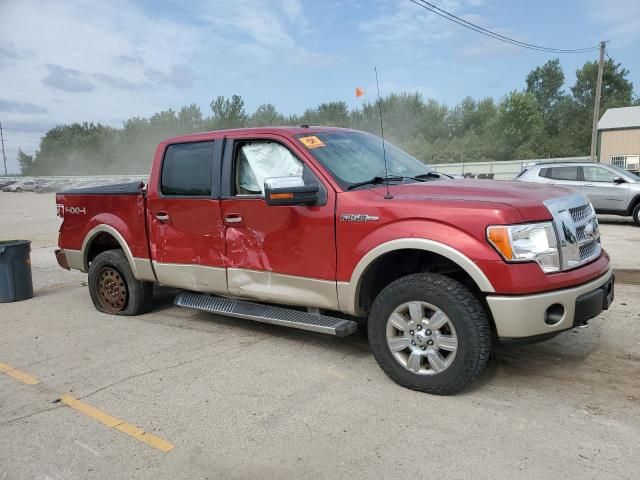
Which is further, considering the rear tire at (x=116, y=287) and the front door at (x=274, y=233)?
the rear tire at (x=116, y=287)

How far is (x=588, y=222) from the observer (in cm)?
409

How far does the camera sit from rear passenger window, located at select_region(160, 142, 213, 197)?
5.23 m

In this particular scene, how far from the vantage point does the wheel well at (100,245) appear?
6400 millimetres

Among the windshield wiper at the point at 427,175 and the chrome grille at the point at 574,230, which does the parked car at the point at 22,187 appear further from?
the chrome grille at the point at 574,230

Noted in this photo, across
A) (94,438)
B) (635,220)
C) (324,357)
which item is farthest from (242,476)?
(635,220)

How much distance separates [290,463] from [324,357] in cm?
168

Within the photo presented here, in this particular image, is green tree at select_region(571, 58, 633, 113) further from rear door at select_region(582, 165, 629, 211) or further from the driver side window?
the driver side window

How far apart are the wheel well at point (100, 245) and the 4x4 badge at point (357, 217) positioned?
3.30m

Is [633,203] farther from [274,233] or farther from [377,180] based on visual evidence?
[274,233]

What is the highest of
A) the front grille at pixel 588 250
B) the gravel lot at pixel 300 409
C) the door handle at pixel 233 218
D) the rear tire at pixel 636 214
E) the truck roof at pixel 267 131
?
the truck roof at pixel 267 131

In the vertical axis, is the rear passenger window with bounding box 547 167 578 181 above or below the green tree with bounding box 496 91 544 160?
below

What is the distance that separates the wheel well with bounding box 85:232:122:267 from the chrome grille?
4750mm

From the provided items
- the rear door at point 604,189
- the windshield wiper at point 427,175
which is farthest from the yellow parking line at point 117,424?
the rear door at point 604,189

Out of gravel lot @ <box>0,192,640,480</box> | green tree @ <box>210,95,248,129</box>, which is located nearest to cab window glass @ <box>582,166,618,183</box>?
gravel lot @ <box>0,192,640,480</box>
